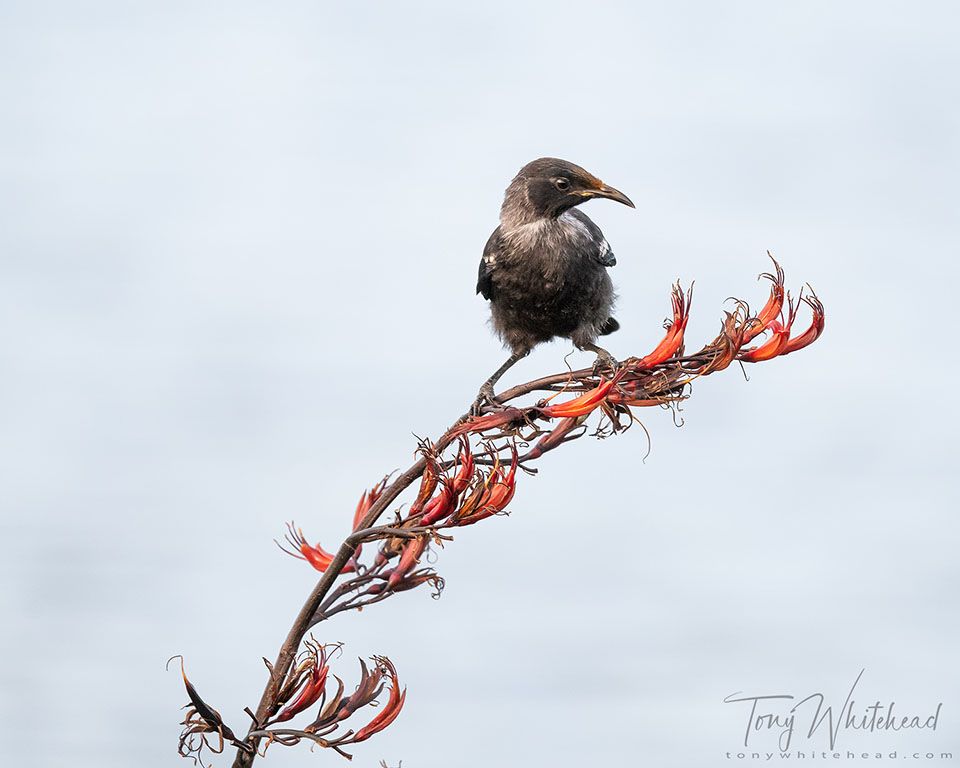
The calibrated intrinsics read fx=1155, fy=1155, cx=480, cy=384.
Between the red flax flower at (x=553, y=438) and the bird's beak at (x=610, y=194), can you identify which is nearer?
the red flax flower at (x=553, y=438)

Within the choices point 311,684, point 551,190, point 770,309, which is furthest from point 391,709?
point 551,190

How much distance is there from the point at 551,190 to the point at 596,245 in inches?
34.7

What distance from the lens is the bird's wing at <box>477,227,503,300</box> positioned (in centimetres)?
891

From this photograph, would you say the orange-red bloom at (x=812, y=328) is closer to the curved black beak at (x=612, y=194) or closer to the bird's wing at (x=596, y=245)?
the curved black beak at (x=612, y=194)

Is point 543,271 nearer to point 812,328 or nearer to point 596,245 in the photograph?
point 596,245

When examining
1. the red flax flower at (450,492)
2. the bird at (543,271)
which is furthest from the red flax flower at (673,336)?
the bird at (543,271)

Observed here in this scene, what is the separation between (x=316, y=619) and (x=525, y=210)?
12.2ft

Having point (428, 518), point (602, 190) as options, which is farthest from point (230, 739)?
point (602, 190)

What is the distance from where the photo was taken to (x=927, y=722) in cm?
754

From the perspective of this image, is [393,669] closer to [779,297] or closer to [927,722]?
[779,297]

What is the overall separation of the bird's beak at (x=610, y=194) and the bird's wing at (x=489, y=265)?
3.79 ft

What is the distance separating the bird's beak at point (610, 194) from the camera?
7660 mm

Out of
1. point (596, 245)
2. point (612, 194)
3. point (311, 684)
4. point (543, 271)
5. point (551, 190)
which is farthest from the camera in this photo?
point (596, 245)

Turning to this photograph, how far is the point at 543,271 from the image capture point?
863 centimetres
